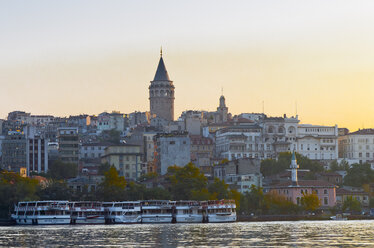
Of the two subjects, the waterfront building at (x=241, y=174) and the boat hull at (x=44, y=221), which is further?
the waterfront building at (x=241, y=174)

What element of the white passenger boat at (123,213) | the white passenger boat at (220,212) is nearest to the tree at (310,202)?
the white passenger boat at (220,212)

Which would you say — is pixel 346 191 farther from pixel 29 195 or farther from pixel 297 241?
pixel 297 241

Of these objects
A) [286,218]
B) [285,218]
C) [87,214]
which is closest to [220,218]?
[285,218]

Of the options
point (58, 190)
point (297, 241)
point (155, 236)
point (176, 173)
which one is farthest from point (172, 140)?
point (297, 241)

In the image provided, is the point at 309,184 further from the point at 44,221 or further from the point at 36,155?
the point at 36,155

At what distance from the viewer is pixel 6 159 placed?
18212cm

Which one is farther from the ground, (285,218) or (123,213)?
(123,213)

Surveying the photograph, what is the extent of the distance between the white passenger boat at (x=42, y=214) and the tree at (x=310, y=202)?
122ft

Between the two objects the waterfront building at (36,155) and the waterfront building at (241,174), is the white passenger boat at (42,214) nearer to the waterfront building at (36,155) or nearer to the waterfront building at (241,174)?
the waterfront building at (241,174)

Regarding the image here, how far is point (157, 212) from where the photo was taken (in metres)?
134

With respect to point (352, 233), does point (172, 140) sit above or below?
above

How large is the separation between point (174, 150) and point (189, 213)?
142ft

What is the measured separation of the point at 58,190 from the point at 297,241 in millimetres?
63191

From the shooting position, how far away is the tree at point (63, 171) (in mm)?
170613
